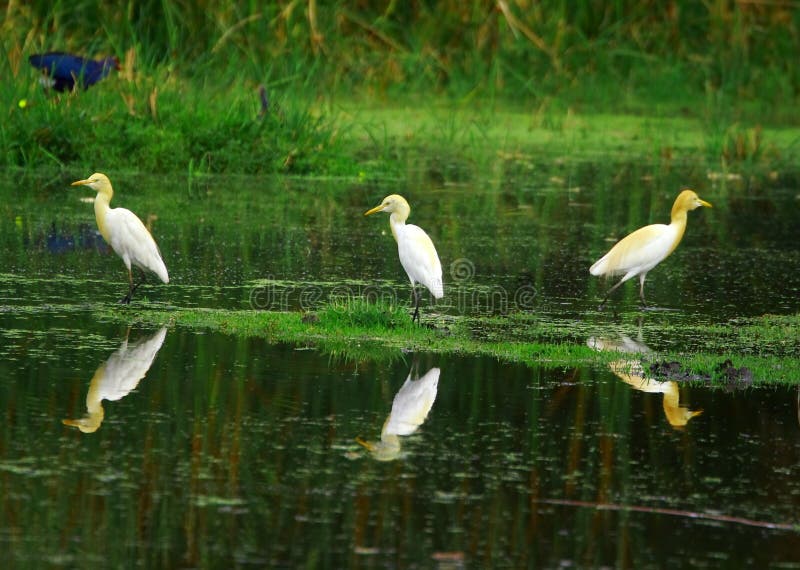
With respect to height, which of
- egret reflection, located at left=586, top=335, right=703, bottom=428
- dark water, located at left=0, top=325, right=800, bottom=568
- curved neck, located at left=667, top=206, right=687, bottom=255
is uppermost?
curved neck, located at left=667, top=206, right=687, bottom=255

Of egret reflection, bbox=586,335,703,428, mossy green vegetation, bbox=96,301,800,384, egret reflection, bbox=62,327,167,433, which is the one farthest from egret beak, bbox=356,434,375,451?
mossy green vegetation, bbox=96,301,800,384

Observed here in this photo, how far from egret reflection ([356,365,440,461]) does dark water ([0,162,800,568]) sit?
0.01 metres

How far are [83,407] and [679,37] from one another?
49.2 ft

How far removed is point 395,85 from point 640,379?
11.4 m

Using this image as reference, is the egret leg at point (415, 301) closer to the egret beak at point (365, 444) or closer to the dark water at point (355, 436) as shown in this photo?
the dark water at point (355, 436)

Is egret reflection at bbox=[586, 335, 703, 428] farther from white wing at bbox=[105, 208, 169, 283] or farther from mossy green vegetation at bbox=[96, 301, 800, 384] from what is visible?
white wing at bbox=[105, 208, 169, 283]

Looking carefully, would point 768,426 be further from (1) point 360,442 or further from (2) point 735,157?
(2) point 735,157

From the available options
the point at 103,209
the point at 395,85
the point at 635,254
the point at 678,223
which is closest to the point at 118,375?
the point at 103,209

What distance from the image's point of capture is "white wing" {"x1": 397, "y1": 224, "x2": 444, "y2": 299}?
25.7 ft

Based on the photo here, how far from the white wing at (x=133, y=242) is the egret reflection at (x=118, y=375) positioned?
3.46 feet

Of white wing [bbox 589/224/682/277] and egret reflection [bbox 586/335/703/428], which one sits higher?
white wing [bbox 589/224/682/277]

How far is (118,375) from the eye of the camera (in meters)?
6.20

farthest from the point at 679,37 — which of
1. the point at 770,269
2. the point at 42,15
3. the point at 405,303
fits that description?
the point at 405,303

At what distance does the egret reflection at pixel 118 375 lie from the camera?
18.0ft
